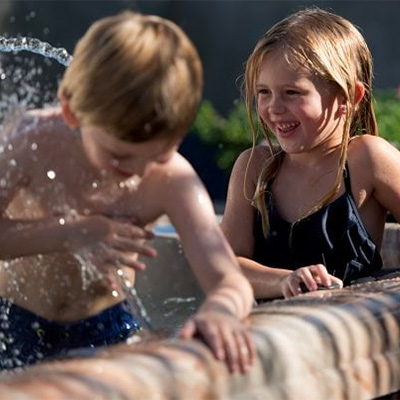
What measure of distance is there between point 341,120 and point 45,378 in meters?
2.19

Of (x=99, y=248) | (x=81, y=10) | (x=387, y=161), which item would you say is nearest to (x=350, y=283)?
(x=387, y=161)

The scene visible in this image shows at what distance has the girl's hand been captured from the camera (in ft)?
10.7

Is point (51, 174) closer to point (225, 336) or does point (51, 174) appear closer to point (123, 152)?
point (123, 152)

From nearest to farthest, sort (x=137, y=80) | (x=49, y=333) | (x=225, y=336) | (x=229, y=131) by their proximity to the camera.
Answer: (x=225, y=336) → (x=137, y=80) → (x=49, y=333) → (x=229, y=131)

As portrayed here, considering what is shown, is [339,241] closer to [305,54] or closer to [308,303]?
[305,54]

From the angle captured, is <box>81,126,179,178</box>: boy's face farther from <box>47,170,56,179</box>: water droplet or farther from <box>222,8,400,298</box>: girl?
<box>222,8,400,298</box>: girl

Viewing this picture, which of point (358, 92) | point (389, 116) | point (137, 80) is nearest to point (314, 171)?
point (358, 92)

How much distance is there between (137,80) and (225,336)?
533 millimetres

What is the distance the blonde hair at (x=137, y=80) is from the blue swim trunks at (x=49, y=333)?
0.75 meters

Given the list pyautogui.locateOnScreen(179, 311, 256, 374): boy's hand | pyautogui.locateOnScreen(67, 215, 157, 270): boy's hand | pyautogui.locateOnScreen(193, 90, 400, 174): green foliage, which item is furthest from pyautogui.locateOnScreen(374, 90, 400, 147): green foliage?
pyautogui.locateOnScreen(179, 311, 256, 374): boy's hand

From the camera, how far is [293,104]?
377cm

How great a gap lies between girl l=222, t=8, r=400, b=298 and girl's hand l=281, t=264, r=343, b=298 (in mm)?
359

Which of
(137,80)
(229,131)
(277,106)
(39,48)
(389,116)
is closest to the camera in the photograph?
(137,80)

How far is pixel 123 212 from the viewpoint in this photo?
282cm
